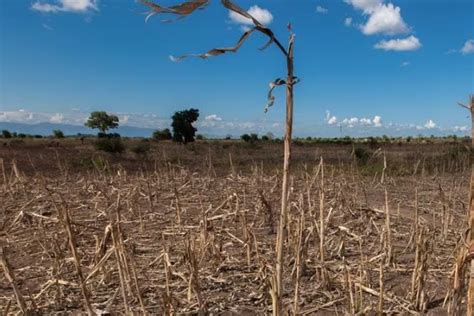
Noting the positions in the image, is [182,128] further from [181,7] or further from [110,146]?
[181,7]

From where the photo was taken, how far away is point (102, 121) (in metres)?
71.9

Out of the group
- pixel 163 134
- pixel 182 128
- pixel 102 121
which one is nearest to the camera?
pixel 182 128

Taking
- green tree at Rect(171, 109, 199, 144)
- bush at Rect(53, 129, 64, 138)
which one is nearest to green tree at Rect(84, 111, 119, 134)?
bush at Rect(53, 129, 64, 138)

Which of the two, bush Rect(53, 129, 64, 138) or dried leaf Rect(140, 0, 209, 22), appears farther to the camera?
bush Rect(53, 129, 64, 138)

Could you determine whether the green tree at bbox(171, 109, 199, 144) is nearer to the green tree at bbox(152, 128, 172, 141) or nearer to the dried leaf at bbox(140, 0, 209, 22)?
the green tree at bbox(152, 128, 172, 141)

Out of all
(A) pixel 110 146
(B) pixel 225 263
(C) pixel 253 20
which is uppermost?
(C) pixel 253 20

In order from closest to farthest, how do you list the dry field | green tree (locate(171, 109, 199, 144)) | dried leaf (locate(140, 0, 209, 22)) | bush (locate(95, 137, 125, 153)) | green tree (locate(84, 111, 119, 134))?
dried leaf (locate(140, 0, 209, 22)) < the dry field < bush (locate(95, 137, 125, 153)) < green tree (locate(171, 109, 199, 144)) < green tree (locate(84, 111, 119, 134))

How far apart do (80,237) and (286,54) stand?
438 cm

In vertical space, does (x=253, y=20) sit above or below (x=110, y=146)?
above

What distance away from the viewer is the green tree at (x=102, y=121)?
231 feet

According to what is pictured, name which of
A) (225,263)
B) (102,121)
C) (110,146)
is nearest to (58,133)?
(102,121)

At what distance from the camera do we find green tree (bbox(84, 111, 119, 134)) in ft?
231

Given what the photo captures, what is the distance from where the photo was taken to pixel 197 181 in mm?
9195

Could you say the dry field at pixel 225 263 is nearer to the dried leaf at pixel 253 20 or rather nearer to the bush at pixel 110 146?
the dried leaf at pixel 253 20
